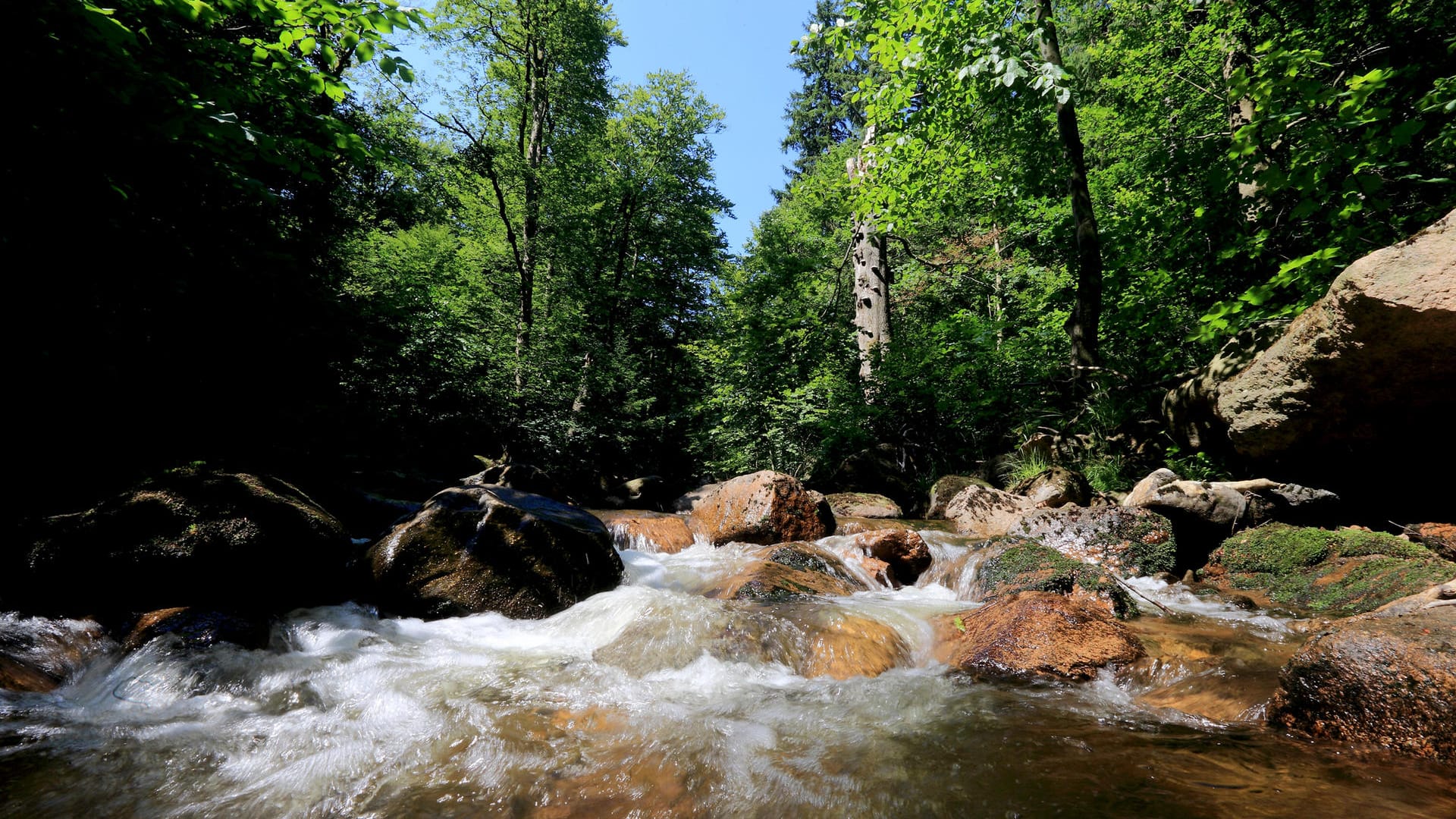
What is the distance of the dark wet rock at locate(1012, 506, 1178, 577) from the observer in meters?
5.12

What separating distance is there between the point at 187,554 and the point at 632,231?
16953 mm

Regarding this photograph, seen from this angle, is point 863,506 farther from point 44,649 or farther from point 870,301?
point 44,649

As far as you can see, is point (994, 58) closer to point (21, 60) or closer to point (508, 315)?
point (21, 60)

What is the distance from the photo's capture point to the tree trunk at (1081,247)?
793 centimetres

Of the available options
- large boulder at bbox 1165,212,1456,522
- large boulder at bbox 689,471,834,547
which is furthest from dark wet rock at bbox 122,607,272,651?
large boulder at bbox 1165,212,1456,522

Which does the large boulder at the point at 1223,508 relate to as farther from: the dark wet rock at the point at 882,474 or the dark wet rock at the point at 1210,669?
the dark wet rock at the point at 882,474

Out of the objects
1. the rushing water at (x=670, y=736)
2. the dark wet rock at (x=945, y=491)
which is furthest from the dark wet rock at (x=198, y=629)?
the dark wet rock at (x=945, y=491)

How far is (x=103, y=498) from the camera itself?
4.20 meters

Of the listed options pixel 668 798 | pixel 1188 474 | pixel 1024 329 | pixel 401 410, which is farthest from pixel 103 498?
pixel 1024 329

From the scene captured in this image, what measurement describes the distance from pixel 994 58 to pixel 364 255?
13.0m

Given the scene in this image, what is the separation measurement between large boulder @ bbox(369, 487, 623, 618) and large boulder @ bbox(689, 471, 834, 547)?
7.96 ft

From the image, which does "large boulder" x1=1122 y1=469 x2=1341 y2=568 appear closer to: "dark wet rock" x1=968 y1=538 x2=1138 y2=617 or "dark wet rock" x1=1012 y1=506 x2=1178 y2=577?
"dark wet rock" x1=1012 y1=506 x2=1178 y2=577

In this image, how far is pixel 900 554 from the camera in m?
6.01

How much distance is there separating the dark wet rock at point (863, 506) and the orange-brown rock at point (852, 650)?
5.32 metres
